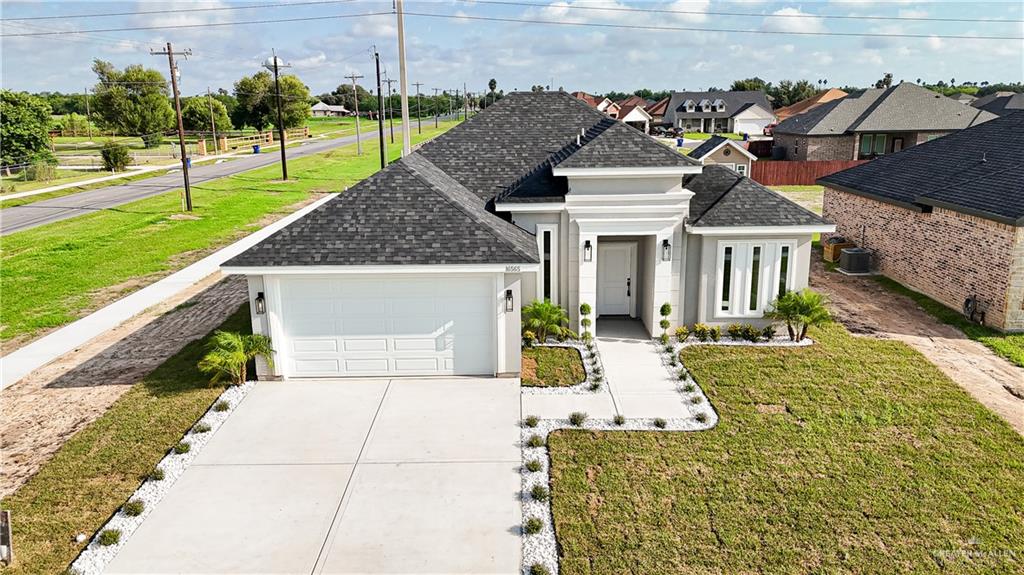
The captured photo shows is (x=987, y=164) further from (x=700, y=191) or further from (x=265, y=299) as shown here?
(x=265, y=299)

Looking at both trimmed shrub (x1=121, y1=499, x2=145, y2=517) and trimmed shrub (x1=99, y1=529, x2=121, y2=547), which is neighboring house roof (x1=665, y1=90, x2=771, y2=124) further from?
trimmed shrub (x1=99, y1=529, x2=121, y2=547)

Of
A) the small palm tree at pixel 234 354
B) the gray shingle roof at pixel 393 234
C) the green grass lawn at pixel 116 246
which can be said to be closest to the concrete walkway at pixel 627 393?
the gray shingle roof at pixel 393 234

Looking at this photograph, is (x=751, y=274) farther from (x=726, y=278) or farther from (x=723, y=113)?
(x=723, y=113)

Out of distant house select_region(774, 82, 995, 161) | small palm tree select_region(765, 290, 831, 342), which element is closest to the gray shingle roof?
small palm tree select_region(765, 290, 831, 342)

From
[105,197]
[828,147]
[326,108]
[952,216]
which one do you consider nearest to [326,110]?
[326,108]

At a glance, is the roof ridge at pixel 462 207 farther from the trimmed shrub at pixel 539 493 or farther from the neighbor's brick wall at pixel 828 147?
the neighbor's brick wall at pixel 828 147
